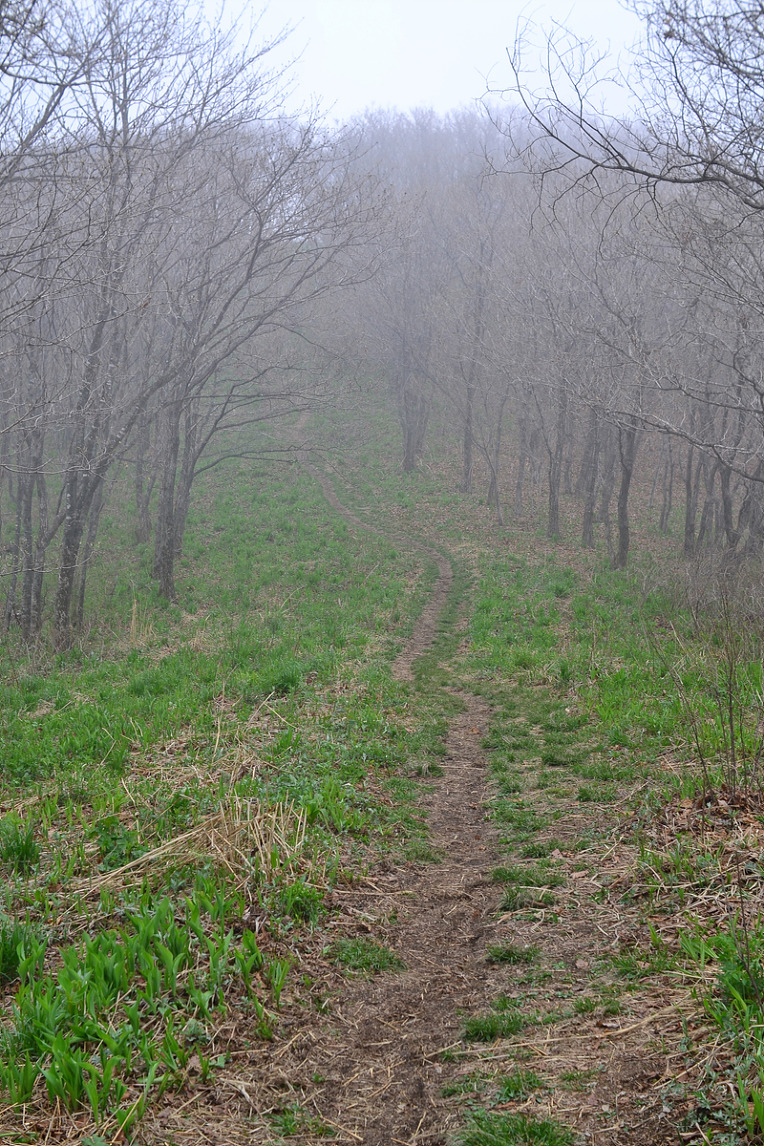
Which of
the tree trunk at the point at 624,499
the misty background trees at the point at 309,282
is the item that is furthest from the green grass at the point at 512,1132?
the tree trunk at the point at 624,499

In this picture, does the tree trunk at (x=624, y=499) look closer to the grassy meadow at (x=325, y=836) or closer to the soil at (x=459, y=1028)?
the grassy meadow at (x=325, y=836)

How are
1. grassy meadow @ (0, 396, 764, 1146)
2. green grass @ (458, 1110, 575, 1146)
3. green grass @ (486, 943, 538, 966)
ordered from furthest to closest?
green grass @ (486, 943, 538, 966) < grassy meadow @ (0, 396, 764, 1146) < green grass @ (458, 1110, 575, 1146)

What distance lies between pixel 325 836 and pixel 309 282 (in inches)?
641

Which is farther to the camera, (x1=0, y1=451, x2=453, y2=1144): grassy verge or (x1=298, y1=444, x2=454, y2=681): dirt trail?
(x1=298, y1=444, x2=454, y2=681): dirt trail

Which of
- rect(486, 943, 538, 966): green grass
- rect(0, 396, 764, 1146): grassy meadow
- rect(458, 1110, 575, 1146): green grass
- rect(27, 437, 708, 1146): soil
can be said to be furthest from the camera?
rect(486, 943, 538, 966): green grass

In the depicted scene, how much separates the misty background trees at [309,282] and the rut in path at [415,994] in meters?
4.52

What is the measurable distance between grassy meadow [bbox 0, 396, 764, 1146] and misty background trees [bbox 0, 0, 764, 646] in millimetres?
3070

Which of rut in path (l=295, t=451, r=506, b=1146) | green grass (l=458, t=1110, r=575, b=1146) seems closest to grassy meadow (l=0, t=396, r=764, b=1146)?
green grass (l=458, t=1110, r=575, b=1146)

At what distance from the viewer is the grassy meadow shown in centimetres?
287

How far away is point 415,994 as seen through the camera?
11.9 feet

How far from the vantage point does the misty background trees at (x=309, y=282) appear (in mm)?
7363

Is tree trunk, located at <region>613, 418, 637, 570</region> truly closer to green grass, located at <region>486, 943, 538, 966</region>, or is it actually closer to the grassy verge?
the grassy verge

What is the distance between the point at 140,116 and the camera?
11.3 m

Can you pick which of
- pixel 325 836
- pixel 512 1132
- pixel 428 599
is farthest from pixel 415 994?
pixel 428 599
